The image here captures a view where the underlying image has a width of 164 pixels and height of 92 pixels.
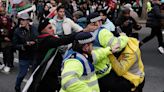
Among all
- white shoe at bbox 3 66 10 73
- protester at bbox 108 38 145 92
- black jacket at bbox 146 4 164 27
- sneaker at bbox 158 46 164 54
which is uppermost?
protester at bbox 108 38 145 92

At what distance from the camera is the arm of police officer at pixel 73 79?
4.61 meters

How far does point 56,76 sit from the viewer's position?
6.16 metres

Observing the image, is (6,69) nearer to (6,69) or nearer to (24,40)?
(6,69)

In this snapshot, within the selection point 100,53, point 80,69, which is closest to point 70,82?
point 80,69

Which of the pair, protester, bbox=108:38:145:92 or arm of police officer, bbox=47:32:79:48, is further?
arm of police officer, bbox=47:32:79:48

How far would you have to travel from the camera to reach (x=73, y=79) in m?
4.61

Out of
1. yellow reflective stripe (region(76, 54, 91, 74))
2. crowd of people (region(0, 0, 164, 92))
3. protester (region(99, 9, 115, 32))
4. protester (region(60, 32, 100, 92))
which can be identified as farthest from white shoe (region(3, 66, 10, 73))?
yellow reflective stripe (region(76, 54, 91, 74))

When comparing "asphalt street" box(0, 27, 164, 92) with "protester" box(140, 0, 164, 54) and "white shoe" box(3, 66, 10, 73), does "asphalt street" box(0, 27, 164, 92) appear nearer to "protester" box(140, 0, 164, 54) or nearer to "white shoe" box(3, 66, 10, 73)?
"white shoe" box(3, 66, 10, 73)

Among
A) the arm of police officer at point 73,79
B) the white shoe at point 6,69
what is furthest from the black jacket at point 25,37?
the arm of police officer at point 73,79

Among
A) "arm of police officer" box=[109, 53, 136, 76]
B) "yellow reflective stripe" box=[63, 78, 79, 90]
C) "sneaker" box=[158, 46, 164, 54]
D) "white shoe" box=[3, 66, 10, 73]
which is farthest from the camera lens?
"sneaker" box=[158, 46, 164, 54]

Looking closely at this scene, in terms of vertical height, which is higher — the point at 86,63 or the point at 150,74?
the point at 86,63

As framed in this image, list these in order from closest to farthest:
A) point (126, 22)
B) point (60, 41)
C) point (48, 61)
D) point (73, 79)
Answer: point (73, 79)
point (48, 61)
point (60, 41)
point (126, 22)

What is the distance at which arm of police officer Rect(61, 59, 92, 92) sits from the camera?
4605mm

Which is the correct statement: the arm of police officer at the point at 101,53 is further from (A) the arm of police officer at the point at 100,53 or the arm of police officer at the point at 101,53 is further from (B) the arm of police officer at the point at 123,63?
(B) the arm of police officer at the point at 123,63
